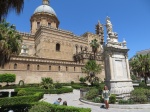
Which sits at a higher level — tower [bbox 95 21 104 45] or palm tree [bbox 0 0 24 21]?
tower [bbox 95 21 104 45]

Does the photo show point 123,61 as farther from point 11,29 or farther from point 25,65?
point 25,65

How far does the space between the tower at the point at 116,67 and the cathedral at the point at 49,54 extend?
2571 cm

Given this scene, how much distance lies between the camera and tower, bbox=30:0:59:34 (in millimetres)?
53812

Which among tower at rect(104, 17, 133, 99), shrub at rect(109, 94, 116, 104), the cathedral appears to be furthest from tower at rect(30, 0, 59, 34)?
shrub at rect(109, 94, 116, 104)

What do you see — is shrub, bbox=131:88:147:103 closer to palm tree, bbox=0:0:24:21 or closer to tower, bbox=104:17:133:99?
tower, bbox=104:17:133:99

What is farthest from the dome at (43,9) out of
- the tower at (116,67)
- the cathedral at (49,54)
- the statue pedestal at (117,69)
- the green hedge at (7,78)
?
the statue pedestal at (117,69)

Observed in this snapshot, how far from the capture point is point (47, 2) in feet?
201

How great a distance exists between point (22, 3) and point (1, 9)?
1.11 m

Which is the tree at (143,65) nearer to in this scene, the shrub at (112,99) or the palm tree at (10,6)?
the shrub at (112,99)

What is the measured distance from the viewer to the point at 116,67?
607 inches

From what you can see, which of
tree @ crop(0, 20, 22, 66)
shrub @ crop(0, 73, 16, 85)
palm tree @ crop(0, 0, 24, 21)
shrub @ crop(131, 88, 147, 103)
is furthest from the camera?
shrub @ crop(0, 73, 16, 85)

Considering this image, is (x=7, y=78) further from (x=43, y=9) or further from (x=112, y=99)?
(x=43, y=9)

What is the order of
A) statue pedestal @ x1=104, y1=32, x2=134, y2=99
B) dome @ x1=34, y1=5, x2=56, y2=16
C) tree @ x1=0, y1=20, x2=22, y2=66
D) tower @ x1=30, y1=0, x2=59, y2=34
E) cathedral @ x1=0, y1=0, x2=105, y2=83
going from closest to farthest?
statue pedestal @ x1=104, y1=32, x2=134, y2=99 → tree @ x1=0, y1=20, x2=22, y2=66 → cathedral @ x1=0, y1=0, x2=105, y2=83 → tower @ x1=30, y1=0, x2=59, y2=34 → dome @ x1=34, y1=5, x2=56, y2=16

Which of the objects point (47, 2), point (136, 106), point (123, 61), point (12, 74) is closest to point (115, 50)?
point (123, 61)
